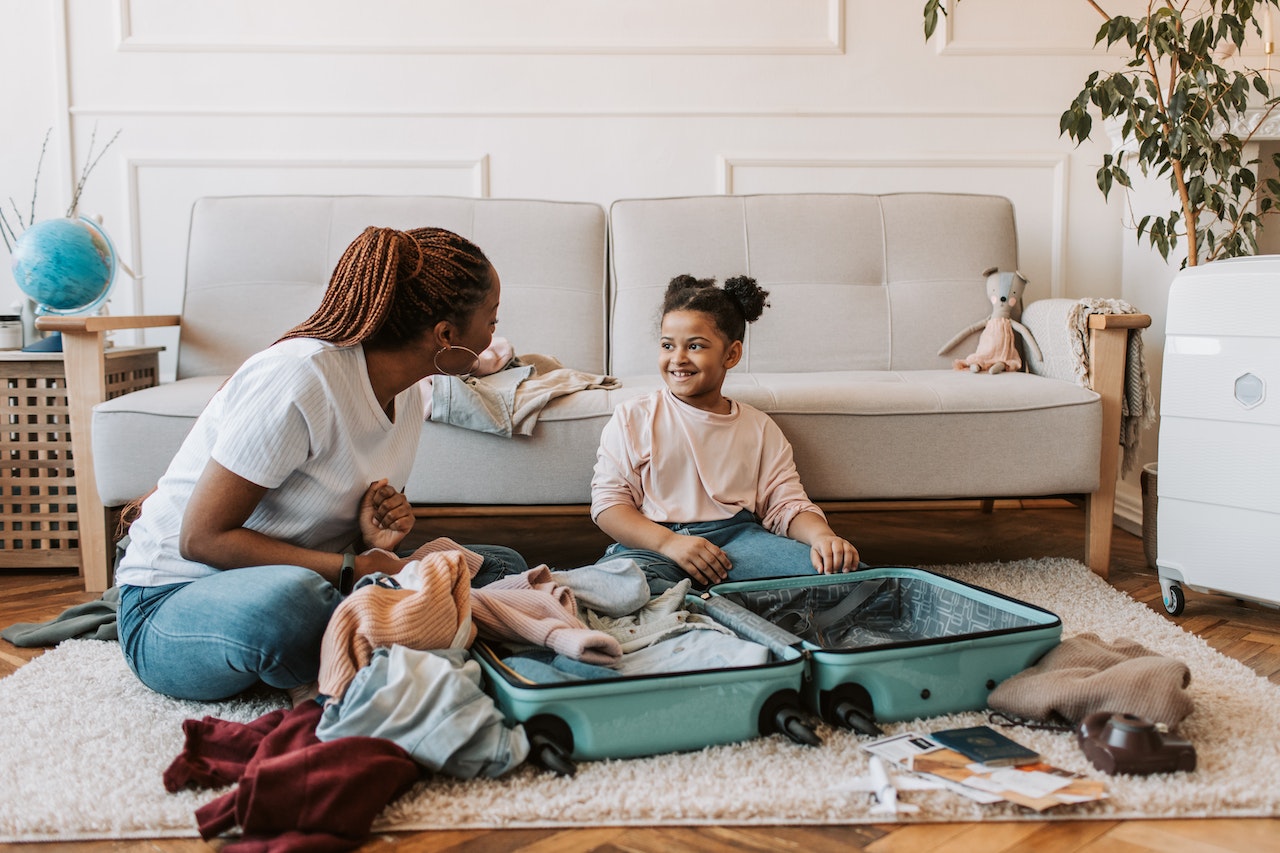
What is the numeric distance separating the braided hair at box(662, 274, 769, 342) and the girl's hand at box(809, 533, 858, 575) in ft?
1.48

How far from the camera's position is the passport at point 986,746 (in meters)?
1.26

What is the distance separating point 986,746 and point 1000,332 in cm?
147

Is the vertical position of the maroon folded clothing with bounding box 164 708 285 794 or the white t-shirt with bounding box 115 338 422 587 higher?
the white t-shirt with bounding box 115 338 422 587

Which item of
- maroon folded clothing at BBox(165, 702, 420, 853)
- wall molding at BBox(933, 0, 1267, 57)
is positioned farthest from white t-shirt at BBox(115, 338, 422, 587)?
wall molding at BBox(933, 0, 1267, 57)

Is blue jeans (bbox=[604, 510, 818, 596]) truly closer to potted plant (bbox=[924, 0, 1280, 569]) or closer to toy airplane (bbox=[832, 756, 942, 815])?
toy airplane (bbox=[832, 756, 942, 815])

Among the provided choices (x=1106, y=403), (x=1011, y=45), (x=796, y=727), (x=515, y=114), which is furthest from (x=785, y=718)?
(x=1011, y=45)

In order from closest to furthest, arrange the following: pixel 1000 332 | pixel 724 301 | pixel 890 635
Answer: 1. pixel 890 635
2. pixel 724 301
3. pixel 1000 332

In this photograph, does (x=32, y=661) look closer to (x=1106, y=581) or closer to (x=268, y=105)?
(x=268, y=105)

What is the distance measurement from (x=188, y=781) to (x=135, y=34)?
2.38m

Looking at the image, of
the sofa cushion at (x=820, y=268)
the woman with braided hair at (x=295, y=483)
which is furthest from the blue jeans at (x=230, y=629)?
the sofa cushion at (x=820, y=268)

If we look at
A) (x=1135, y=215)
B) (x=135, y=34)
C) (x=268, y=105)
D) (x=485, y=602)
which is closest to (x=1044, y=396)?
(x=1135, y=215)

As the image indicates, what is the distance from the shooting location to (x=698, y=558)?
1.77 metres

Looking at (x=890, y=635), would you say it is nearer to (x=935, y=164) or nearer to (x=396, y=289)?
(x=396, y=289)

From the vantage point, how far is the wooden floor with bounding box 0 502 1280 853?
112cm
